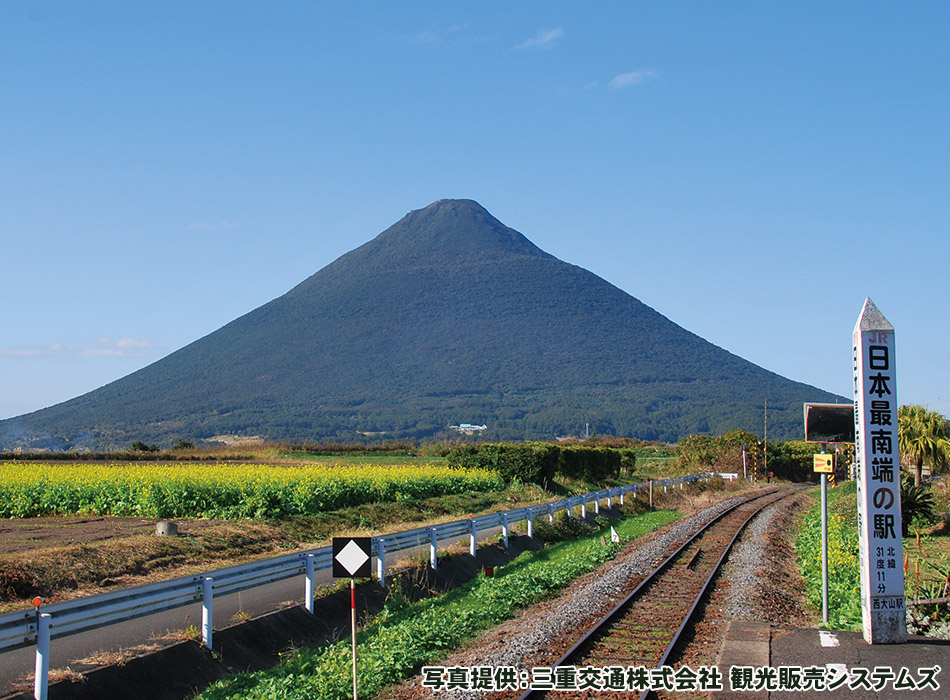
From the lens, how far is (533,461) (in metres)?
42.3

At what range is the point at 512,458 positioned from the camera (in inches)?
1695

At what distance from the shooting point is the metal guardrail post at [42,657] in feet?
27.0

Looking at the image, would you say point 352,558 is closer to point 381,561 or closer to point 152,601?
point 152,601

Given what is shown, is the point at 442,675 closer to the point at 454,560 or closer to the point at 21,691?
the point at 21,691

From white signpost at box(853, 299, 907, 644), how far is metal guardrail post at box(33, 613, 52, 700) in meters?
8.89

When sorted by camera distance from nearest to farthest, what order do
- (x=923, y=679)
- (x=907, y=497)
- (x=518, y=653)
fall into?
(x=923, y=679)
(x=518, y=653)
(x=907, y=497)

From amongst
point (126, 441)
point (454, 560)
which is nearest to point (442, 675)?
point (454, 560)

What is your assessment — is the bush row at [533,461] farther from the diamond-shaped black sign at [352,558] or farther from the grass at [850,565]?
the diamond-shaped black sign at [352,558]

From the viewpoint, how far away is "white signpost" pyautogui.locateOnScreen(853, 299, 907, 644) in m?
10.7

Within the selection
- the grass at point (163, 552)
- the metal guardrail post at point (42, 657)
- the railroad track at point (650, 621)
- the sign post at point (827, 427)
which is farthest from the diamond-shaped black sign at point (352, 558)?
the grass at point (163, 552)

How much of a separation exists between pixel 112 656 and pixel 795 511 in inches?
1231

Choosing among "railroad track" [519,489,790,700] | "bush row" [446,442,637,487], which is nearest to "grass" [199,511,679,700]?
"railroad track" [519,489,790,700]

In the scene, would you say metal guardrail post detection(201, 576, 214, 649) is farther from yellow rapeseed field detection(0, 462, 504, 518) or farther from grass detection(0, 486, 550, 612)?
yellow rapeseed field detection(0, 462, 504, 518)

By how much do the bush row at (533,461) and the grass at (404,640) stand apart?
22839 mm
